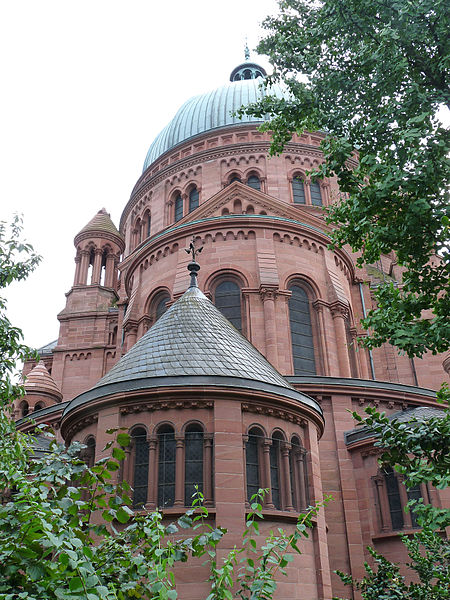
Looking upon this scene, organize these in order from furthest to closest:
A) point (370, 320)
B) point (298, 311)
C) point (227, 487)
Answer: point (298, 311), point (227, 487), point (370, 320)

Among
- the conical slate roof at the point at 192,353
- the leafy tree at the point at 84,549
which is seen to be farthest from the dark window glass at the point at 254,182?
the leafy tree at the point at 84,549

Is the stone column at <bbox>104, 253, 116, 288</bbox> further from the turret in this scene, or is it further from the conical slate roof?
the conical slate roof

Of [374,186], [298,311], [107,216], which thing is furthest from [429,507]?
[107,216]

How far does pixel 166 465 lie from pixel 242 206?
16569 mm

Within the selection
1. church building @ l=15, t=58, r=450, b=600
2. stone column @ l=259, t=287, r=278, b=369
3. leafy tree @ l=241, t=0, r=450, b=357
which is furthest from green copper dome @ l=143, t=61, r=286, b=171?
leafy tree @ l=241, t=0, r=450, b=357

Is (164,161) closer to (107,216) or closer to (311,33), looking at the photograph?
(107,216)

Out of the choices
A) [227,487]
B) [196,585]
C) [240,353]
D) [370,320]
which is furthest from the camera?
[240,353]

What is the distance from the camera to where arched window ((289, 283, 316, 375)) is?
2302 centimetres

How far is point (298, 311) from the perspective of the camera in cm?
2439

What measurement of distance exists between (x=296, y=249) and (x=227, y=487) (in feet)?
47.2

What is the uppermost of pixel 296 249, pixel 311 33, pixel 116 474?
pixel 296 249

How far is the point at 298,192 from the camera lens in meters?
34.4

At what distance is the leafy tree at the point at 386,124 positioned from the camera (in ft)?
31.0

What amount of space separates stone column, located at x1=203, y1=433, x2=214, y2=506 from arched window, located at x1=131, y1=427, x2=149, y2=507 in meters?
1.39
